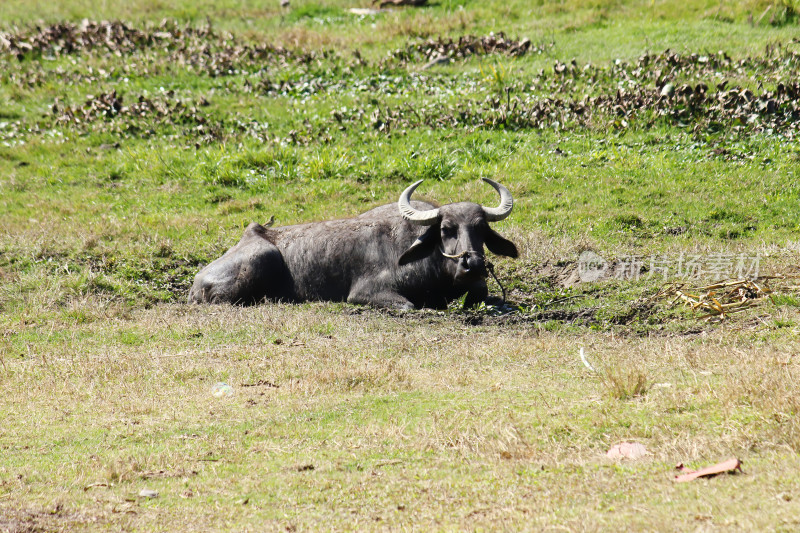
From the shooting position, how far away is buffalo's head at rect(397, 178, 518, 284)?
351 inches

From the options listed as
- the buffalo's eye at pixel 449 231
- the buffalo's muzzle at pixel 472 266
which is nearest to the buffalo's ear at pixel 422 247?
the buffalo's eye at pixel 449 231

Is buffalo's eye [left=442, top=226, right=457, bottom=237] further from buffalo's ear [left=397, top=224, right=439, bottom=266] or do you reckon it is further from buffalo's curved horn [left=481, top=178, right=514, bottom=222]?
buffalo's curved horn [left=481, top=178, right=514, bottom=222]

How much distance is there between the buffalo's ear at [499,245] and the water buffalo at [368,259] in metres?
0.01

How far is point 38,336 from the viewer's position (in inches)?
318

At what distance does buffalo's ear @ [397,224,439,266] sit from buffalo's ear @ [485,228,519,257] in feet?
1.83

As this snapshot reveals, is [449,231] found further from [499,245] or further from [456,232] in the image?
[499,245]

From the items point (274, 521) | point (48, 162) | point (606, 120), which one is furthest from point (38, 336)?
point (606, 120)

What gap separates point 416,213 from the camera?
9320 millimetres

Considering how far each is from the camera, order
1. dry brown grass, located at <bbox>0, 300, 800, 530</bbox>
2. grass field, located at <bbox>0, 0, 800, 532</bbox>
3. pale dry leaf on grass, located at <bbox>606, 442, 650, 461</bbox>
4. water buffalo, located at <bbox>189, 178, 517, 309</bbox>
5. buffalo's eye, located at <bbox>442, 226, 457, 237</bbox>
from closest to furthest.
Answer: dry brown grass, located at <bbox>0, 300, 800, 530</bbox> < grass field, located at <bbox>0, 0, 800, 532</bbox> < pale dry leaf on grass, located at <bbox>606, 442, 650, 461</bbox> < buffalo's eye, located at <bbox>442, 226, 457, 237</bbox> < water buffalo, located at <bbox>189, 178, 517, 309</bbox>

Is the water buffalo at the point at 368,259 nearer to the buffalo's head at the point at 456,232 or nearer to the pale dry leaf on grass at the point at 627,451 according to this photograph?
the buffalo's head at the point at 456,232

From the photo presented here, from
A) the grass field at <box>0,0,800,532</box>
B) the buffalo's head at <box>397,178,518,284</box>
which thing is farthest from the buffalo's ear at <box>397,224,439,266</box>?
the grass field at <box>0,0,800,532</box>

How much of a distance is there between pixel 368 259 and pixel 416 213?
88cm

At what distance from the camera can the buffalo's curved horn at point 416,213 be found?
920cm

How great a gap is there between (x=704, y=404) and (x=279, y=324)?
425 centimetres
